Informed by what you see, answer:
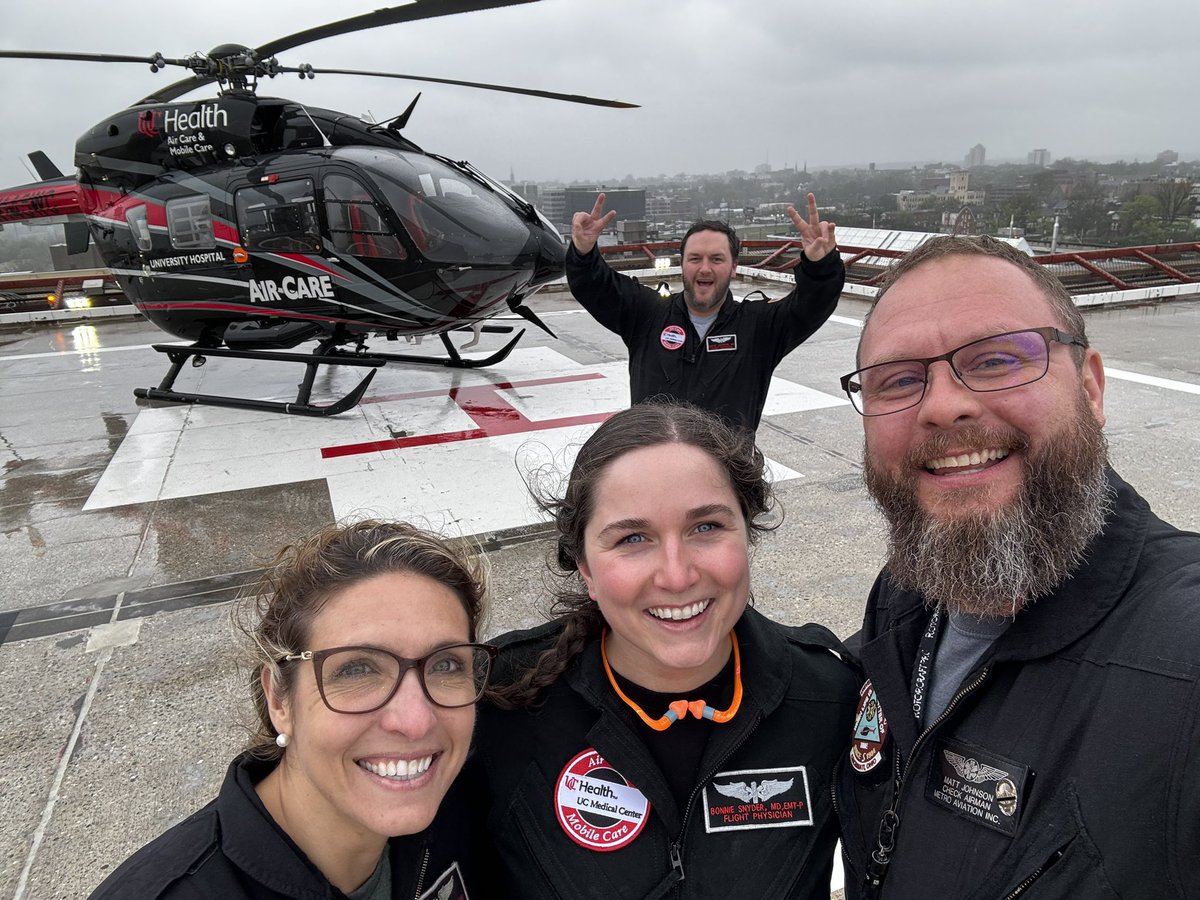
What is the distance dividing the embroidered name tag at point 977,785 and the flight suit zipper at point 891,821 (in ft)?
0.12

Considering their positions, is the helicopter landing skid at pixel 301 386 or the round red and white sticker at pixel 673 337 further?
the helicopter landing skid at pixel 301 386

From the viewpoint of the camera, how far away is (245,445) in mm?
6293

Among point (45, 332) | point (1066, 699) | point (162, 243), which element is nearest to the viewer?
point (1066, 699)

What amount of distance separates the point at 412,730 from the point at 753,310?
3.06 meters

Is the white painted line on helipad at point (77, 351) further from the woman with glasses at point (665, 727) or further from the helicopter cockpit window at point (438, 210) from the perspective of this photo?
the woman with glasses at point (665, 727)

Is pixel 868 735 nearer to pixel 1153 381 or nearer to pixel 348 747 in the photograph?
pixel 348 747

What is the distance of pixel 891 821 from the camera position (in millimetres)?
1245

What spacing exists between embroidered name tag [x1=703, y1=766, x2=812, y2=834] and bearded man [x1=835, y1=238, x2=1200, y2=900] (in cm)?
8

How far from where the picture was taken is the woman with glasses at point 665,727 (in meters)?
1.38

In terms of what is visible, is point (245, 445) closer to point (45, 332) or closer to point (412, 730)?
point (412, 730)

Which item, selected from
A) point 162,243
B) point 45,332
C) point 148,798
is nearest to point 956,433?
point 148,798

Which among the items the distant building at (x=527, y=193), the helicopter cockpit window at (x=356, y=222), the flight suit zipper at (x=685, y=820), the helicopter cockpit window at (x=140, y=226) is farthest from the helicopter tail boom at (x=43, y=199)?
the flight suit zipper at (x=685, y=820)

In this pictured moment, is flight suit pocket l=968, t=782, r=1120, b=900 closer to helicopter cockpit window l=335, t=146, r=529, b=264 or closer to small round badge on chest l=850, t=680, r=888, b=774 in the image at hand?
small round badge on chest l=850, t=680, r=888, b=774

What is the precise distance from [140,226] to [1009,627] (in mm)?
8229
